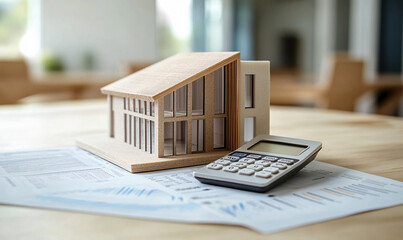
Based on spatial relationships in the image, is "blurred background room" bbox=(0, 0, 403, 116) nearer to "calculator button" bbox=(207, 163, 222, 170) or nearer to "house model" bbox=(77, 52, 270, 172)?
"house model" bbox=(77, 52, 270, 172)

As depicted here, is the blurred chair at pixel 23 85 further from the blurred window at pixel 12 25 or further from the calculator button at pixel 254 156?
the calculator button at pixel 254 156

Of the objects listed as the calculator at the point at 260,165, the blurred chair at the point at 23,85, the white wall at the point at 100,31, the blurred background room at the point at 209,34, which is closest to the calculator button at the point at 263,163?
the calculator at the point at 260,165

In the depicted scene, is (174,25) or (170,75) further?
(174,25)

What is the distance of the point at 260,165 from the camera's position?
54 cm

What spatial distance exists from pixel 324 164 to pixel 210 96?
7.5 inches

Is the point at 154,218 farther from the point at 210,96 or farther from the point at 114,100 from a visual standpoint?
the point at 114,100

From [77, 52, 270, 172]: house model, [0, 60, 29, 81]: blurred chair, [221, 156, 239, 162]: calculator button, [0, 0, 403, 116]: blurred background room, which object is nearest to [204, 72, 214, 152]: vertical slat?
[77, 52, 270, 172]: house model

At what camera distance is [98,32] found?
629cm

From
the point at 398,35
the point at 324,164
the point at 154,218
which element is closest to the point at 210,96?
the point at 324,164

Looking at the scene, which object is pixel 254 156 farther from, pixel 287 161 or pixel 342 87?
pixel 342 87

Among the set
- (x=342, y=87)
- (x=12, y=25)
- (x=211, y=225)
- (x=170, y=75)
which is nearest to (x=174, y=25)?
(x=12, y=25)

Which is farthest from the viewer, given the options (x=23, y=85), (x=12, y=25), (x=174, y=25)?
(x=174, y=25)

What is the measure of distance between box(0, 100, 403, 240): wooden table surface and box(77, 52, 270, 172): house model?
0.14 m

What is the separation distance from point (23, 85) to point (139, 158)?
94.0 inches
